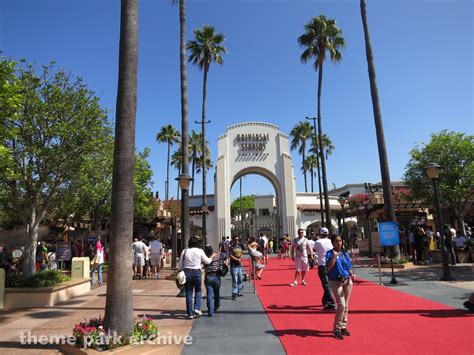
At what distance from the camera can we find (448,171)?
2089 cm

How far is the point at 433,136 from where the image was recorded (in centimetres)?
2228

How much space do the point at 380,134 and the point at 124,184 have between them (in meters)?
14.7

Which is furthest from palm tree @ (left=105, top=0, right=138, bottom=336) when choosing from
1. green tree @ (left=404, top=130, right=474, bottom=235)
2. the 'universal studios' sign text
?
the 'universal studios' sign text

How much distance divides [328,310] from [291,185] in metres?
27.9

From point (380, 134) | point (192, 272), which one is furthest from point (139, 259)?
point (380, 134)

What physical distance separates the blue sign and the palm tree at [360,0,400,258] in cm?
401

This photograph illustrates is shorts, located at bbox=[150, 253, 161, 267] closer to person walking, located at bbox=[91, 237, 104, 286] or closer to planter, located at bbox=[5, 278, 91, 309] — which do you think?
person walking, located at bbox=[91, 237, 104, 286]

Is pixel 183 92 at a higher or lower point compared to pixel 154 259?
higher

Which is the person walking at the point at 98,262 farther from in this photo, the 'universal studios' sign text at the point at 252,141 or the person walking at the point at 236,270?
the 'universal studios' sign text at the point at 252,141

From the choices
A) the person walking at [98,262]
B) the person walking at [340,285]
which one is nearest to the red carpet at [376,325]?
the person walking at [340,285]

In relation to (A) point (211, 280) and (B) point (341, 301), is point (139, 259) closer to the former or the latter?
(A) point (211, 280)

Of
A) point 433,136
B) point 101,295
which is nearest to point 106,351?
point 101,295

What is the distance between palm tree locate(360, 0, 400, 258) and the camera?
16672 mm

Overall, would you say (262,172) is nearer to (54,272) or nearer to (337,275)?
(54,272)
